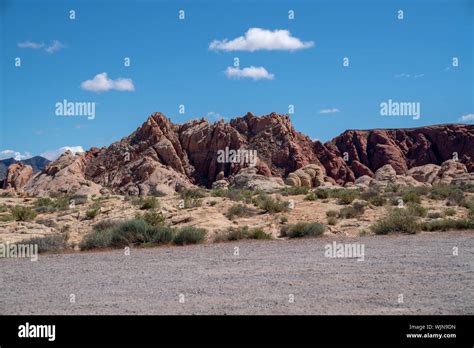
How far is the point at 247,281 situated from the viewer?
9328 millimetres

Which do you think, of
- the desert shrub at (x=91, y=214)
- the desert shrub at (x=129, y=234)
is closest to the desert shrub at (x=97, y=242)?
the desert shrub at (x=129, y=234)

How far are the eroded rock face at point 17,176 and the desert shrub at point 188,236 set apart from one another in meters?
46.3

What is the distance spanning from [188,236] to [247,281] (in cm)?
731

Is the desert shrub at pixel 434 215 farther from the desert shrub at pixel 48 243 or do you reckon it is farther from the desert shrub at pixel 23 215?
the desert shrub at pixel 23 215

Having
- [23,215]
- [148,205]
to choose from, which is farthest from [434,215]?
[23,215]

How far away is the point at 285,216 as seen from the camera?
2127 centimetres

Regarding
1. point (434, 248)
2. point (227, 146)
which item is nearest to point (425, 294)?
point (434, 248)

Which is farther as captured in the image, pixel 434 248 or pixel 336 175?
pixel 336 175

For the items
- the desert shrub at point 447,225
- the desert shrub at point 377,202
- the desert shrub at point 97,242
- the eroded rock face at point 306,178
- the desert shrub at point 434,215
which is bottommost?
the desert shrub at point 97,242

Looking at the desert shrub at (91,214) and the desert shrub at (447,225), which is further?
the desert shrub at (91,214)

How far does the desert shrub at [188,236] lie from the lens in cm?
1636

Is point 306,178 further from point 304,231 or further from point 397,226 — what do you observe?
point 304,231

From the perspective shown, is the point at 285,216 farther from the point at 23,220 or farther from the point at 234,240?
the point at 23,220

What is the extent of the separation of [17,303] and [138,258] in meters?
5.40
